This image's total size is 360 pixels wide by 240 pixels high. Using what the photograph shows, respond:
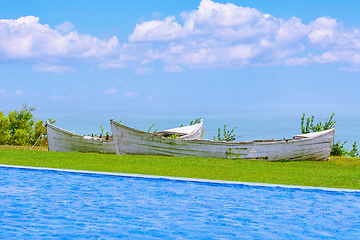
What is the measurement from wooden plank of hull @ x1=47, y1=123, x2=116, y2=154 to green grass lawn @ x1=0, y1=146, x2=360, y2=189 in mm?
1187

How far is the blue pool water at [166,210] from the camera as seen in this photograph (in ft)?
18.1

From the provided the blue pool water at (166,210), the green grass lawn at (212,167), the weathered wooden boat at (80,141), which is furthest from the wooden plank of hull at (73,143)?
the blue pool water at (166,210)

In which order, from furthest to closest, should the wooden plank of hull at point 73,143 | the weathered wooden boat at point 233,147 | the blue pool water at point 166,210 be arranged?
1. the wooden plank of hull at point 73,143
2. the weathered wooden boat at point 233,147
3. the blue pool water at point 166,210

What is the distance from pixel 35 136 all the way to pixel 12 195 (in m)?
11.7

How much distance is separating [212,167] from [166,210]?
4.15 metres

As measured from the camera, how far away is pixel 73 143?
14328mm

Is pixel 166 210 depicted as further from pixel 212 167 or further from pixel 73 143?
pixel 73 143

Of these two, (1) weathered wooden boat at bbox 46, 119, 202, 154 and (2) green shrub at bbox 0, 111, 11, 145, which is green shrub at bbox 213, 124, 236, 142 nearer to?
(1) weathered wooden boat at bbox 46, 119, 202, 154

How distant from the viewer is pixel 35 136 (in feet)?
60.5

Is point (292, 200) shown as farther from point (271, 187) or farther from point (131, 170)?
point (131, 170)

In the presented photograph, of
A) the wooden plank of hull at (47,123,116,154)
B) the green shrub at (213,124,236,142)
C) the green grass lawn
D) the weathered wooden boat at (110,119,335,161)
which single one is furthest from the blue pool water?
the green shrub at (213,124,236,142)

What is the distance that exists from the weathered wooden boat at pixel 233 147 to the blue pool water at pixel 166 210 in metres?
4.44

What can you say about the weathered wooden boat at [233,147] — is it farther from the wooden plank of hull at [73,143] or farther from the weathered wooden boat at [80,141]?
the wooden plank of hull at [73,143]

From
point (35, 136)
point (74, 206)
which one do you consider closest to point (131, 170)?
point (74, 206)
